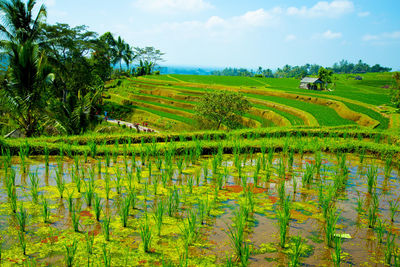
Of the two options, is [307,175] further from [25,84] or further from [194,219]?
[25,84]

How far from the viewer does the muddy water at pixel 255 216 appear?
365 centimetres

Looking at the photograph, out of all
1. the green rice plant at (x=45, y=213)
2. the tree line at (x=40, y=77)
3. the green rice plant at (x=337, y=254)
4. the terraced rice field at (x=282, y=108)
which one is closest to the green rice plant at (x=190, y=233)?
the green rice plant at (x=337, y=254)

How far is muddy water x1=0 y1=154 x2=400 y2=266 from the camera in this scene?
3.65 m

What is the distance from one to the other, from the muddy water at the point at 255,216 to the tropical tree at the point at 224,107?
30.7 ft

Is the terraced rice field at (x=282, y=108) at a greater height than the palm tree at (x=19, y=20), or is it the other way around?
the palm tree at (x=19, y=20)

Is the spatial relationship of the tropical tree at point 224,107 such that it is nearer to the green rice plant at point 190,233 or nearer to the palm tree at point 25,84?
the palm tree at point 25,84

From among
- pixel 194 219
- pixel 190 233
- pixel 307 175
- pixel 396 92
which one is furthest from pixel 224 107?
pixel 190 233

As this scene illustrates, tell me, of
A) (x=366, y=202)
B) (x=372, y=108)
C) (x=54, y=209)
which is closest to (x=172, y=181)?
(x=54, y=209)

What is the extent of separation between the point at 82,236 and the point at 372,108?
20672 millimetres

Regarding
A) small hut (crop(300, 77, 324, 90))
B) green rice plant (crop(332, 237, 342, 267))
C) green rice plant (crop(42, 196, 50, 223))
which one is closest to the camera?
green rice plant (crop(332, 237, 342, 267))

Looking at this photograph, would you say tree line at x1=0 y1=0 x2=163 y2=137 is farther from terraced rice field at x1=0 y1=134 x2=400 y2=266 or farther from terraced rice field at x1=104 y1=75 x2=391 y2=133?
terraced rice field at x1=104 y1=75 x2=391 y2=133

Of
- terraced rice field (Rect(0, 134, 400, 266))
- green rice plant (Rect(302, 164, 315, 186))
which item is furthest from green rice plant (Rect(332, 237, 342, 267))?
green rice plant (Rect(302, 164, 315, 186))

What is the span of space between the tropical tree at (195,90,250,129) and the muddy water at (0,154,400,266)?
9350 millimetres

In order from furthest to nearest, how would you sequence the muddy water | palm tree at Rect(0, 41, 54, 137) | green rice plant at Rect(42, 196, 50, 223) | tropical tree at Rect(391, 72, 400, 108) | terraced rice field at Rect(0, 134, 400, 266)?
tropical tree at Rect(391, 72, 400, 108) < palm tree at Rect(0, 41, 54, 137) < green rice plant at Rect(42, 196, 50, 223) < the muddy water < terraced rice field at Rect(0, 134, 400, 266)
